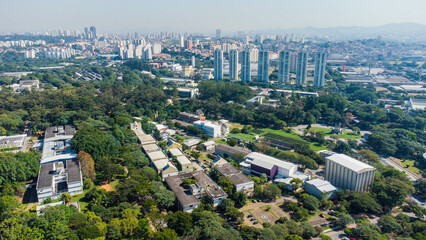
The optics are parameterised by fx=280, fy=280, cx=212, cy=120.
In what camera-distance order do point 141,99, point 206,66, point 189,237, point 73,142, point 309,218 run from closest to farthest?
point 189,237, point 309,218, point 73,142, point 141,99, point 206,66

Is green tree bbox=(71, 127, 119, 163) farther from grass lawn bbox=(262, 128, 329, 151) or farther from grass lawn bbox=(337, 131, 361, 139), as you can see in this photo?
grass lawn bbox=(337, 131, 361, 139)

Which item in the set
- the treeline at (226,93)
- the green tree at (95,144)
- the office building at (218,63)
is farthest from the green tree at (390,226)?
the office building at (218,63)

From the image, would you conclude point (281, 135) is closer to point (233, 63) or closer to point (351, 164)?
point (351, 164)

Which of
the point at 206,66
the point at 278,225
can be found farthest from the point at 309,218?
the point at 206,66

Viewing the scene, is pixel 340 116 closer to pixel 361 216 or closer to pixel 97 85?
pixel 361 216

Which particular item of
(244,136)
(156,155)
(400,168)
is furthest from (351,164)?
(156,155)

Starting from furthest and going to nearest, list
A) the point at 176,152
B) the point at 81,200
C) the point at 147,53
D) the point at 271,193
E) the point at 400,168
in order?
the point at 147,53 < the point at 400,168 < the point at 176,152 < the point at 271,193 < the point at 81,200
